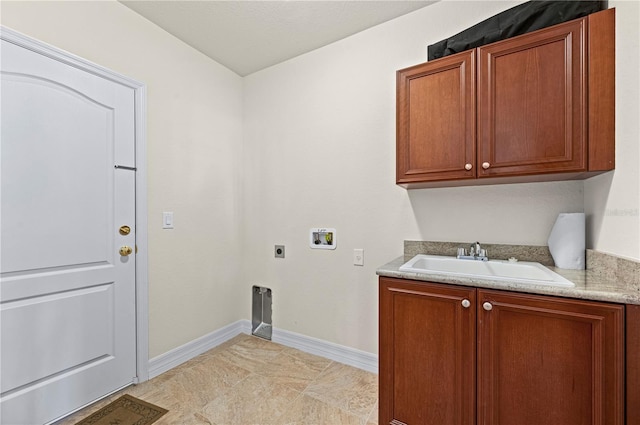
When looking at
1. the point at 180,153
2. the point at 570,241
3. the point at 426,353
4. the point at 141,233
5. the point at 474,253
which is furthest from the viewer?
the point at 180,153

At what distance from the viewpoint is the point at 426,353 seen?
1346 millimetres

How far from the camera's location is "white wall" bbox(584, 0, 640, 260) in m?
1.10

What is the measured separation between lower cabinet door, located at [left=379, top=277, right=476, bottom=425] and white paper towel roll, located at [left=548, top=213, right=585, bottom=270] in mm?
655

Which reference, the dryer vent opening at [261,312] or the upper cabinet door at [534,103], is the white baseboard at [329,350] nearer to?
the dryer vent opening at [261,312]

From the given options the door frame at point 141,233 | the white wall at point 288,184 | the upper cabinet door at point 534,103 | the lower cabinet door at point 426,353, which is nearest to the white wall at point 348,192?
the white wall at point 288,184

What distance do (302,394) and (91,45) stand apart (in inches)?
103

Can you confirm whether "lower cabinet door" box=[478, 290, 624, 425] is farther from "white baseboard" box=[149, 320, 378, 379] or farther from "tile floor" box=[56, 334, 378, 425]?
"white baseboard" box=[149, 320, 378, 379]

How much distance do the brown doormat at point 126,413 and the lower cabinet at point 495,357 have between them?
1320 mm

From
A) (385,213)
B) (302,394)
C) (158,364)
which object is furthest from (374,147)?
(158,364)

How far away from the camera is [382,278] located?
1448 mm

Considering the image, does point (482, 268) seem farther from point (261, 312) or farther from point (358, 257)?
point (261, 312)

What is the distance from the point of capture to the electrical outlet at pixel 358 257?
2195mm

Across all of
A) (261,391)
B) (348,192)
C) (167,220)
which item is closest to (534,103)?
(348,192)

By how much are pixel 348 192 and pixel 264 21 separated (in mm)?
1420
